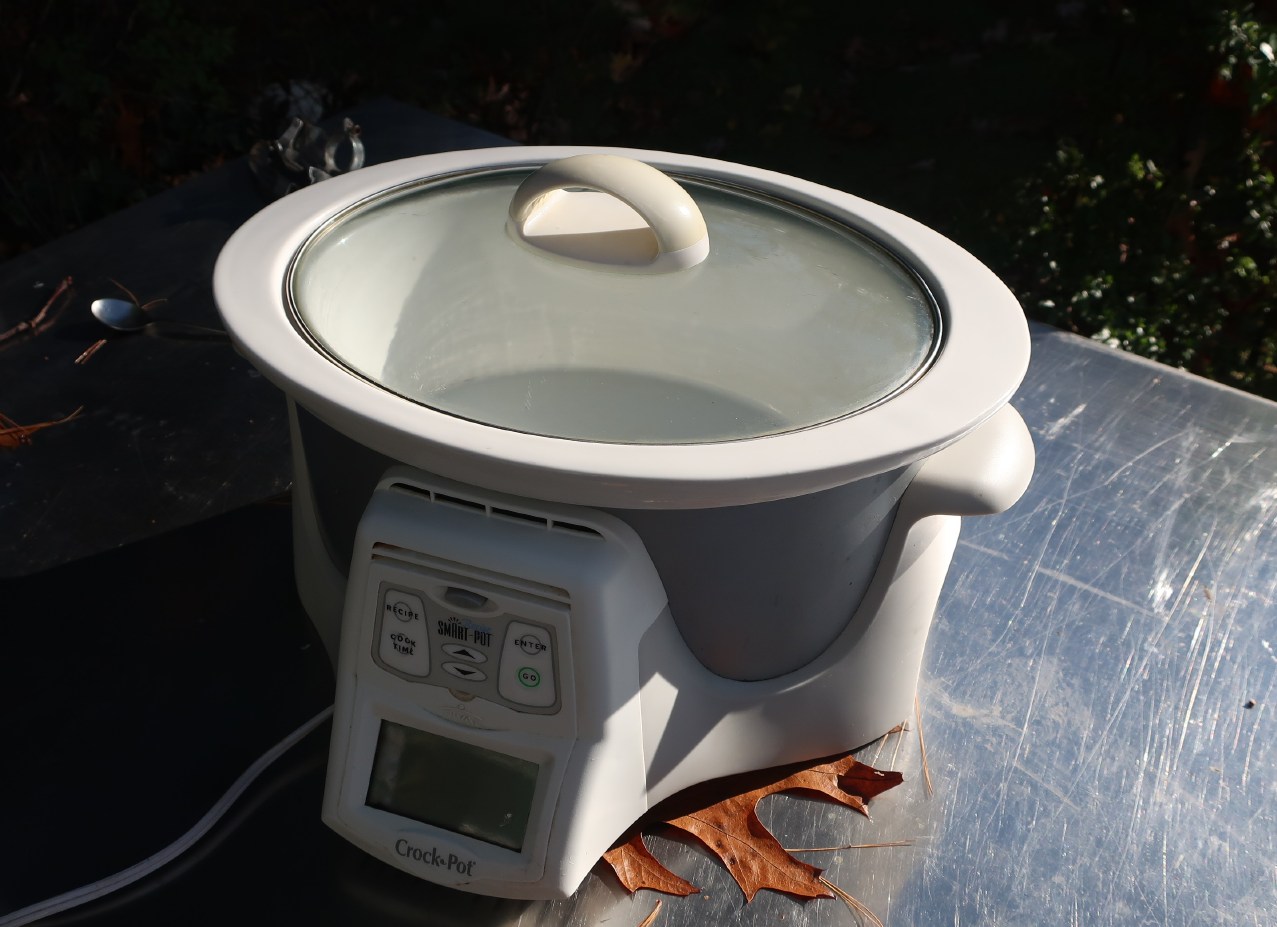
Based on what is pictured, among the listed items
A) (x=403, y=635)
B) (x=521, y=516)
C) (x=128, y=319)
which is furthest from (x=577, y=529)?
(x=128, y=319)

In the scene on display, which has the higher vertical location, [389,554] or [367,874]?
[389,554]

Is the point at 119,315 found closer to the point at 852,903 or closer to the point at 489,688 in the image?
the point at 489,688

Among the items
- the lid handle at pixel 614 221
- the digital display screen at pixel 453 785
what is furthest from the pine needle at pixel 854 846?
the lid handle at pixel 614 221

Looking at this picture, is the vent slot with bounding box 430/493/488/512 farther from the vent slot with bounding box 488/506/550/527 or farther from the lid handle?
the lid handle

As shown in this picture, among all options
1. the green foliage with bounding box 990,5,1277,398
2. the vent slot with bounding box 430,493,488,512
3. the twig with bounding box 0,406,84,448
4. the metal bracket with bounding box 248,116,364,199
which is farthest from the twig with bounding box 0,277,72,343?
the green foliage with bounding box 990,5,1277,398

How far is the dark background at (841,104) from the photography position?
2068mm

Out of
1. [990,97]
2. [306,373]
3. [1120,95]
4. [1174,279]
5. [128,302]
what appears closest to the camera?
[306,373]

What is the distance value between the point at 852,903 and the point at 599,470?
1.37 ft

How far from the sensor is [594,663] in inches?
26.3

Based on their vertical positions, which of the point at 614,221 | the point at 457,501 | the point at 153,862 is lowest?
the point at 153,862

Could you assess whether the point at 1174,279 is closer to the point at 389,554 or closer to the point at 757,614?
the point at 757,614

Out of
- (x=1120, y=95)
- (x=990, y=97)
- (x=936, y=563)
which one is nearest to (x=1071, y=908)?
(x=936, y=563)

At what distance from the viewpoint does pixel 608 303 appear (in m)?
0.84

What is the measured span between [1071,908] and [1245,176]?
70.6 inches
